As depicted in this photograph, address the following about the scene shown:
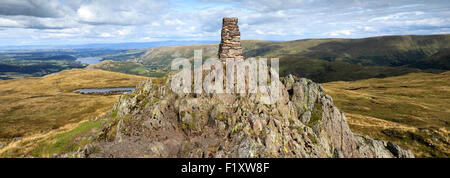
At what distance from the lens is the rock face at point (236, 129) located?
2628cm

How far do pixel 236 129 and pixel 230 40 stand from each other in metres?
17.7

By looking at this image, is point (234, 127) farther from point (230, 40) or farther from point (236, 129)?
point (230, 40)

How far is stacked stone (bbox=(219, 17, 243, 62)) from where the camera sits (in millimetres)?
37281

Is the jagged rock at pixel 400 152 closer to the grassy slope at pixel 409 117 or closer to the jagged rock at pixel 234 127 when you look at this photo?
the jagged rock at pixel 234 127

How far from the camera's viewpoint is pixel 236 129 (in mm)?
27594

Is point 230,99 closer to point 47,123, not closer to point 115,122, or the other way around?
point 115,122

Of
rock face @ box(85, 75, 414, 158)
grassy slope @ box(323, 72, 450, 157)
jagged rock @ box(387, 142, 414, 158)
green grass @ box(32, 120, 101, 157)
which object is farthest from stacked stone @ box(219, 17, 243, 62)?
grassy slope @ box(323, 72, 450, 157)

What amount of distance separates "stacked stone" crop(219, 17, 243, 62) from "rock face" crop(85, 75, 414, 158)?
919 cm

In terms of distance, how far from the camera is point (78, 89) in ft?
579

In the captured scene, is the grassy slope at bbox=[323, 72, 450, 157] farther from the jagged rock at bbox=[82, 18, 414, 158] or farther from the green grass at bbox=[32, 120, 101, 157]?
the green grass at bbox=[32, 120, 101, 157]

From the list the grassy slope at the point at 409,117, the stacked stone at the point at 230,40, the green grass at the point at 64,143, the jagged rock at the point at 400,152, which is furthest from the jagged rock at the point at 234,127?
the grassy slope at the point at 409,117

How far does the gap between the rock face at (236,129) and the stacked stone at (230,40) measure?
919cm

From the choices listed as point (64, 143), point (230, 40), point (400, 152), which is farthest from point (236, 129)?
point (400, 152)
